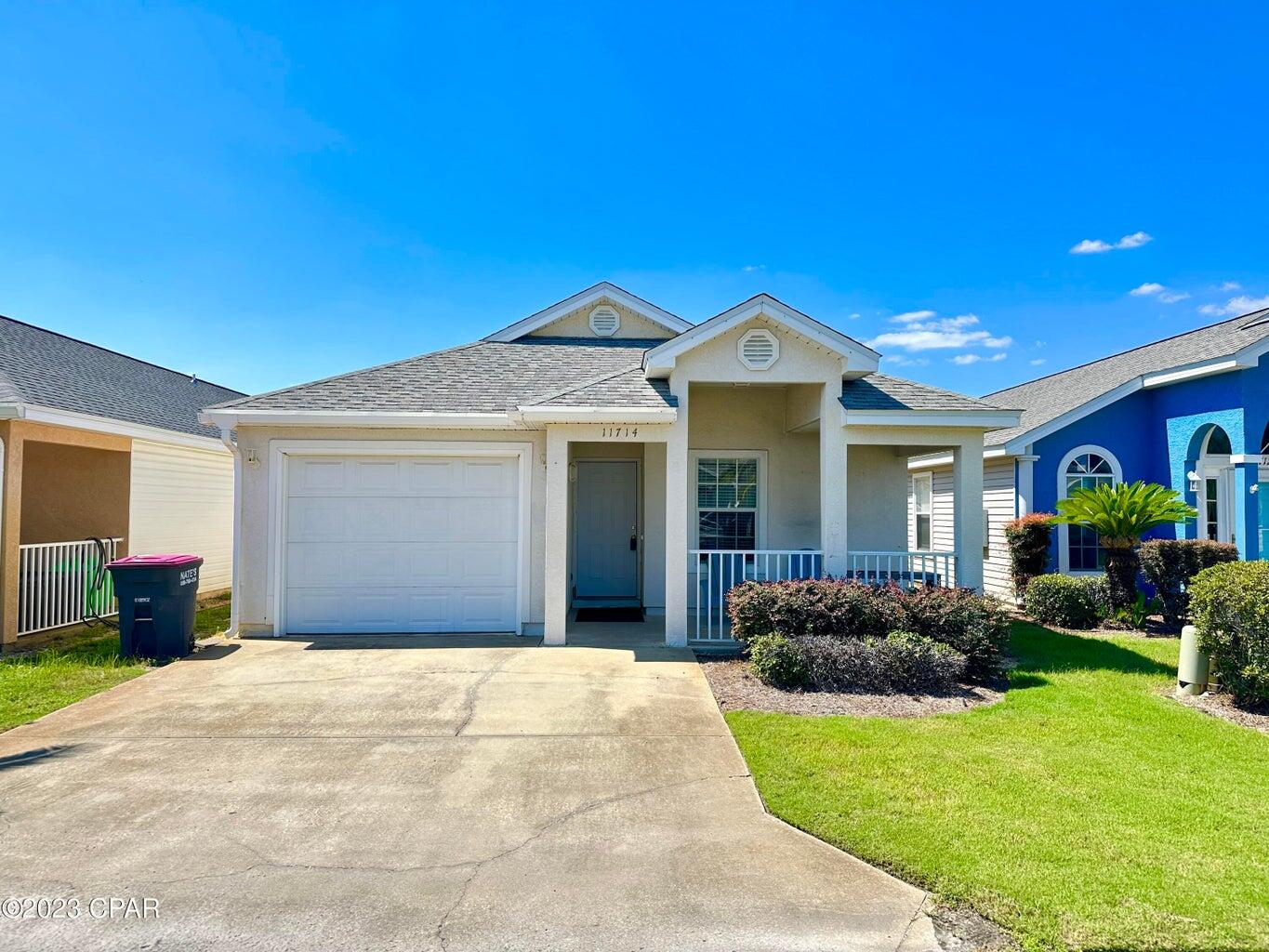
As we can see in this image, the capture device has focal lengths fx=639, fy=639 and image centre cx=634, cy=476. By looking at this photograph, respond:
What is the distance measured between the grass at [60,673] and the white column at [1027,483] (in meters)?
14.2

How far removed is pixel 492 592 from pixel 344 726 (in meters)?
3.72

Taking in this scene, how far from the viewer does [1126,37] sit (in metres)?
9.84

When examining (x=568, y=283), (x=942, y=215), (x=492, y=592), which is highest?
(x=942, y=215)

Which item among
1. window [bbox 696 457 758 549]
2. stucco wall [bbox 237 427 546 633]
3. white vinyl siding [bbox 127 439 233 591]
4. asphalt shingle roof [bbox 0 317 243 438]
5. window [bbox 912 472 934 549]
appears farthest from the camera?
window [bbox 912 472 934 549]

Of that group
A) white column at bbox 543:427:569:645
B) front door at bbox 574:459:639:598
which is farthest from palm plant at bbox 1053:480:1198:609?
white column at bbox 543:427:569:645

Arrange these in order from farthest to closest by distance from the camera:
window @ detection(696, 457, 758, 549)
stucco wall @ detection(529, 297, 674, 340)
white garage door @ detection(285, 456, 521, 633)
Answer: stucco wall @ detection(529, 297, 674, 340) → window @ detection(696, 457, 758, 549) → white garage door @ detection(285, 456, 521, 633)

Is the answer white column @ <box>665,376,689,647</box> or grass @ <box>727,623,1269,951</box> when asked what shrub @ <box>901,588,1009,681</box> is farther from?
white column @ <box>665,376,689,647</box>

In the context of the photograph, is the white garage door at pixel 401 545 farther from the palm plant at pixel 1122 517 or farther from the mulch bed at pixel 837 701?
the palm plant at pixel 1122 517

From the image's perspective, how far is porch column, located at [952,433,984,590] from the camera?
8.54 meters

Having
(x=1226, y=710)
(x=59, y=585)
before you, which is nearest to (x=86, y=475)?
(x=59, y=585)

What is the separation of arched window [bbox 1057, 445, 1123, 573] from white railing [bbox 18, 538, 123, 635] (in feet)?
52.7

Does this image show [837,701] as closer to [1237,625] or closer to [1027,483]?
[1237,625]

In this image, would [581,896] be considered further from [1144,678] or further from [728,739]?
[1144,678]

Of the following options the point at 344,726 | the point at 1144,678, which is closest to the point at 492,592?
the point at 344,726
